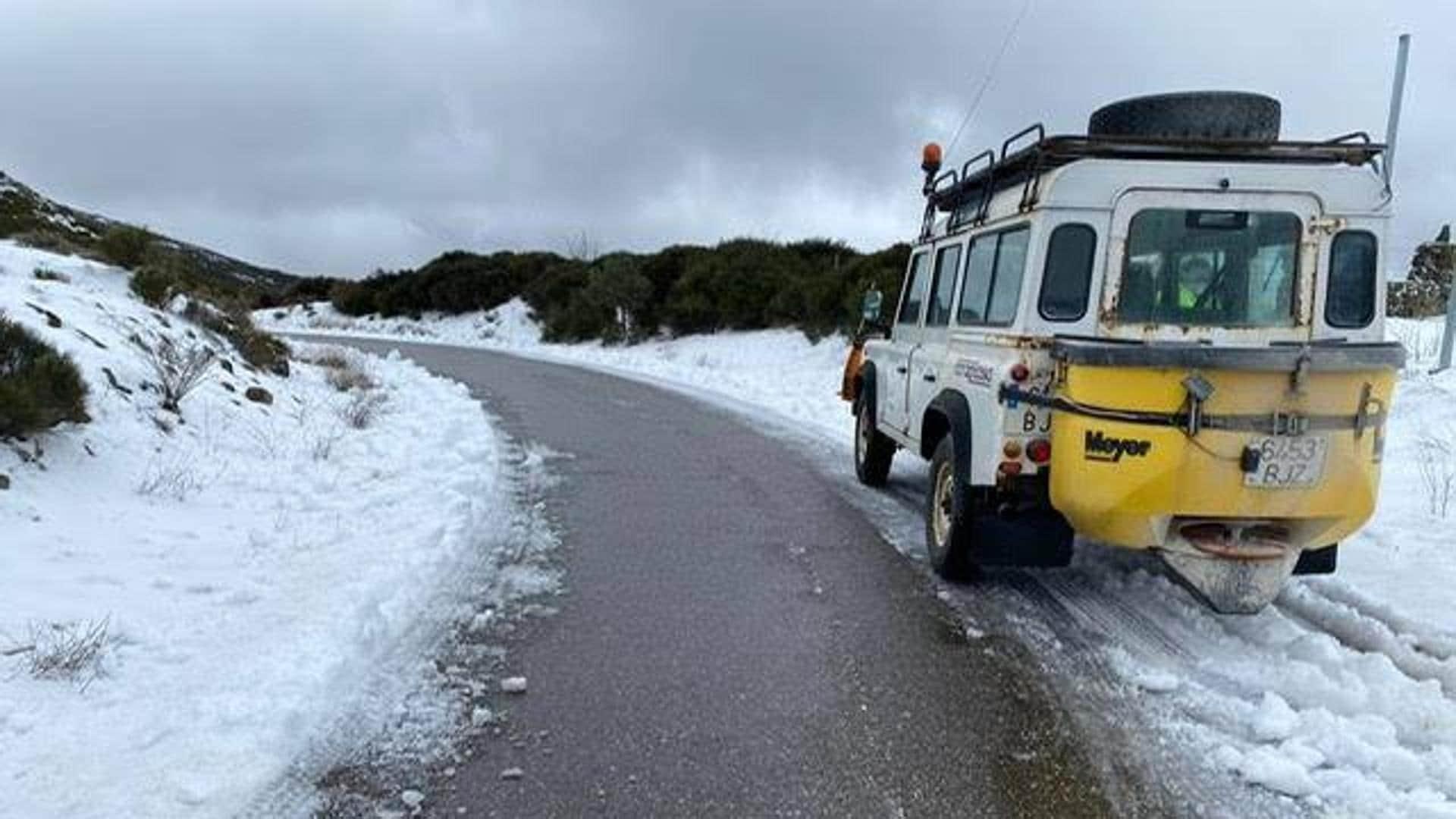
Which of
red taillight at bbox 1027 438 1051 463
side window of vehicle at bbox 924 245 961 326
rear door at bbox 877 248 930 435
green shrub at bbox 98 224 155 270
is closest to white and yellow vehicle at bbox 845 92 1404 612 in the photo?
red taillight at bbox 1027 438 1051 463

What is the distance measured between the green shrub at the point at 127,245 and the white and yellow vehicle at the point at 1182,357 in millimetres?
12875

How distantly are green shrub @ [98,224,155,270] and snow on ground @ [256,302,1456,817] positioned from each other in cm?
1344

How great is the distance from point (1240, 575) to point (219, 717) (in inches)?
189

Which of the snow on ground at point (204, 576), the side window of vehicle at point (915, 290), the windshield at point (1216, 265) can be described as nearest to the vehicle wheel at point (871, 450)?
the side window of vehicle at point (915, 290)

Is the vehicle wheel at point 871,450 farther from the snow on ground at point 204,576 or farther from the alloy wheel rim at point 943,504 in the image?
the snow on ground at point 204,576

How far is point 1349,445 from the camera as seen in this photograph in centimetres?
572

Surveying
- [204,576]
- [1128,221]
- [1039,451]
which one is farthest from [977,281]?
[204,576]

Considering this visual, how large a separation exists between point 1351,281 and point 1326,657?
2118 millimetres

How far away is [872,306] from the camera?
33.8 ft

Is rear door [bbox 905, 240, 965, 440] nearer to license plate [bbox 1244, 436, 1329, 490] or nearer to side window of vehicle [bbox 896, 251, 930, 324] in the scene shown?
side window of vehicle [bbox 896, 251, 930, 324]

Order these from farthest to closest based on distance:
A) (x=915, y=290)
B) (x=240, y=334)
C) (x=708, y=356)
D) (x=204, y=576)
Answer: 1. (x=708, y=356)
2. (x=240, y=334)
3. (x=915, y=290)
4. (x=204, y=576)

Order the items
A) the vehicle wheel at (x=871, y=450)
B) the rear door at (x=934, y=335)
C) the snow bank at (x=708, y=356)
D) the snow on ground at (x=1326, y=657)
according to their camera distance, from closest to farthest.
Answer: the snow on ground at (x=1326, y=657) → the rear door at (x=934, y=335) → the vehicle wheel at (x=871, y=450) → the snow bank at (x=708, y=356)

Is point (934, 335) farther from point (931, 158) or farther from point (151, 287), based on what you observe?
point (151, 287)

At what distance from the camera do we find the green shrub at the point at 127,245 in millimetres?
15727
